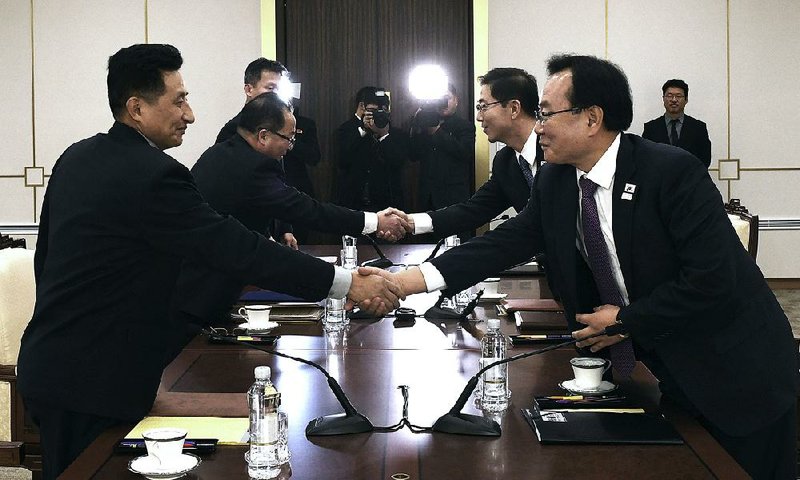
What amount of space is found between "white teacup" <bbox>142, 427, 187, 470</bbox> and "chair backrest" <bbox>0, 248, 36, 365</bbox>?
5.41ft

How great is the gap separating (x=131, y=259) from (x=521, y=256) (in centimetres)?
108

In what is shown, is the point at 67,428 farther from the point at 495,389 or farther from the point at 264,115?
the point at 264,115

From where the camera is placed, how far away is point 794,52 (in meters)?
8.41

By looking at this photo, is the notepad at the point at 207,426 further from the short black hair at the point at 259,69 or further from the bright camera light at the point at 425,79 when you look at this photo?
the bright camera light at the point at 425,79

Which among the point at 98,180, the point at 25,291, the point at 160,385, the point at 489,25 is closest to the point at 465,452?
the point at 160,385

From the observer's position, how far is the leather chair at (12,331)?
3.08 meters

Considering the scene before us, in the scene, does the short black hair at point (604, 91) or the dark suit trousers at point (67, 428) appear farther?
the short black hair at point (604, 91)

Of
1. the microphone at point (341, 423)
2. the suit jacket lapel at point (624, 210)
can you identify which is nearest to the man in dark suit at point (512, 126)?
the suit jacket lapel at point (624, 210)

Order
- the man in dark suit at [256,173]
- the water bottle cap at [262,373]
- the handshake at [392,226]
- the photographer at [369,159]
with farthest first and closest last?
the photographer at [369,159]
the handshake at [392,226]
the man in dark suit at [256,173]
the water bottle cap at [262,373]

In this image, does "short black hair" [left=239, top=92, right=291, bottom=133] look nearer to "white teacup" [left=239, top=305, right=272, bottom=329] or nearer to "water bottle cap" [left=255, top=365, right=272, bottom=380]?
"white teacup" [left=239, top=305, right=272, bottom=329]

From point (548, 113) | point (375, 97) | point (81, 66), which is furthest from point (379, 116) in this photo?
point (548, 113)

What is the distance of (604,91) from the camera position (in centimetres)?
251

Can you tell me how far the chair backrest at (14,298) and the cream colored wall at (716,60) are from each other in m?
5.47

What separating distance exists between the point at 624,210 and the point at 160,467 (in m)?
1.18
